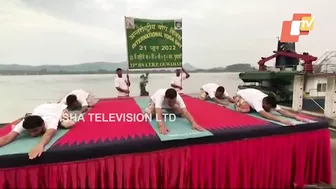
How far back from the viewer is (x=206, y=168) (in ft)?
5.92

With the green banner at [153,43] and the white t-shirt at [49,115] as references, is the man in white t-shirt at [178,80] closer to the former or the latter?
the green banner at [153,43]

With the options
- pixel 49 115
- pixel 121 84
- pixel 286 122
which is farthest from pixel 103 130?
pixel 121 84

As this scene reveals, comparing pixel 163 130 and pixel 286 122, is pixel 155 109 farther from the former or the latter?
pixel 286 122

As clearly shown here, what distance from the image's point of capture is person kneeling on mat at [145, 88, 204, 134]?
197 centimetres

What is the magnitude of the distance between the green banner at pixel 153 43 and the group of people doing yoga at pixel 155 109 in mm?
975

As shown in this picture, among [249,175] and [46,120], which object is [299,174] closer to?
[249,175]

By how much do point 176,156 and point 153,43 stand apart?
273cm

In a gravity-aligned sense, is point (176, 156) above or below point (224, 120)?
below

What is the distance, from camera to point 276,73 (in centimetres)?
648

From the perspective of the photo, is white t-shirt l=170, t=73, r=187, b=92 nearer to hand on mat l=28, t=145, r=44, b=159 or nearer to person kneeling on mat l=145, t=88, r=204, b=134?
person kneeling on mat l=145, t=88, r=204, b=134

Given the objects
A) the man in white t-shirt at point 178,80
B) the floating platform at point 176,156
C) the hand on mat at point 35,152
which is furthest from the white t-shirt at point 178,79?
the hand on mat at point 35,152

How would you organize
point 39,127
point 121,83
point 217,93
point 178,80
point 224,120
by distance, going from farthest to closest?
point 178,80, point 121,83, point 217,93, point 224,120, point 39,127

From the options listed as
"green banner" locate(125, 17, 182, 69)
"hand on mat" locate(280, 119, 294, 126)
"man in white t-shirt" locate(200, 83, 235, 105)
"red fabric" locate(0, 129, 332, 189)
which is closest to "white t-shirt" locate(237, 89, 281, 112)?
"hand on mat" locate(280, 119, 294, 126)

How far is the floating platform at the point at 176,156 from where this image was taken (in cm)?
148
